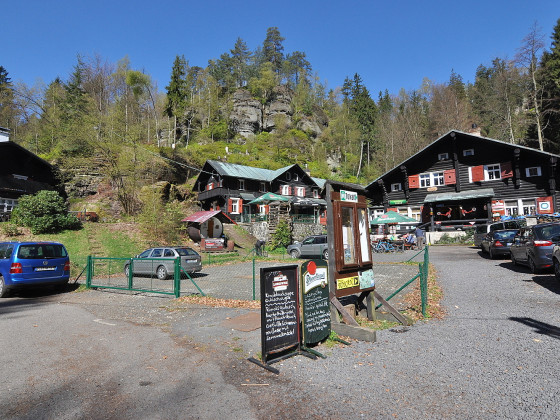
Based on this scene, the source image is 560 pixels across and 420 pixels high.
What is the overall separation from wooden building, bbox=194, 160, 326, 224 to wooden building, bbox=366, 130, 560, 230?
10.6m

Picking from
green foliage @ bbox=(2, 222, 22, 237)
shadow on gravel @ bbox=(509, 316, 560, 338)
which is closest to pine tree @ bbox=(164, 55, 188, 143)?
green foliage @ bbox=(2, 222, 22, 237)

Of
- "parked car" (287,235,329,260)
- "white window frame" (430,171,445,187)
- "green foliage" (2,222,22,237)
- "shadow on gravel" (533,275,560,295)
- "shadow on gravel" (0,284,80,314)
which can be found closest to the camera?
"shadow on gravel" (533,275,560,295)

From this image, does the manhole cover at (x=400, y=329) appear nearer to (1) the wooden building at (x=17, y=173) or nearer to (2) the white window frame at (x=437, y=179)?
(2) the white window frame at (x=437, y=179)

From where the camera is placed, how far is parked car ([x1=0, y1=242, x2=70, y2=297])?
34.1 ft

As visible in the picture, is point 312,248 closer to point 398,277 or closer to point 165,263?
point 398,277

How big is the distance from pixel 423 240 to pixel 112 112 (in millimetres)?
30359

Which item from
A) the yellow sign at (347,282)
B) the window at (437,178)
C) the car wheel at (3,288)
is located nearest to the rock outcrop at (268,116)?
the window at (437,178)

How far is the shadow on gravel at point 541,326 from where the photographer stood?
557 centimetres

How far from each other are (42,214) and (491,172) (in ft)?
123

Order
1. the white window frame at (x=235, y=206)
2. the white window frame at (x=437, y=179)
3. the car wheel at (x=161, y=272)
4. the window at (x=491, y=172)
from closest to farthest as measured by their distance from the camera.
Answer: the car wheel at (x=161, y=272), the window at (x=491, y=172), the white window frame at (x=437, y=179), the white window frame at (x=235, y=206)

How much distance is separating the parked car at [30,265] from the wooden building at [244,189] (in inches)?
1021

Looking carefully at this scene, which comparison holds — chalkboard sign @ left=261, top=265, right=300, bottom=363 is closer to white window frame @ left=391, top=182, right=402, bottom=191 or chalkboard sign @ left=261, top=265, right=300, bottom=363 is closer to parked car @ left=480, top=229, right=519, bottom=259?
parked car @ left=480, top=229, right=519, bottom=259

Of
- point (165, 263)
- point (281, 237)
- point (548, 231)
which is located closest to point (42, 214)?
point (165, 263)

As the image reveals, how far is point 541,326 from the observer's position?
19.7 ft
